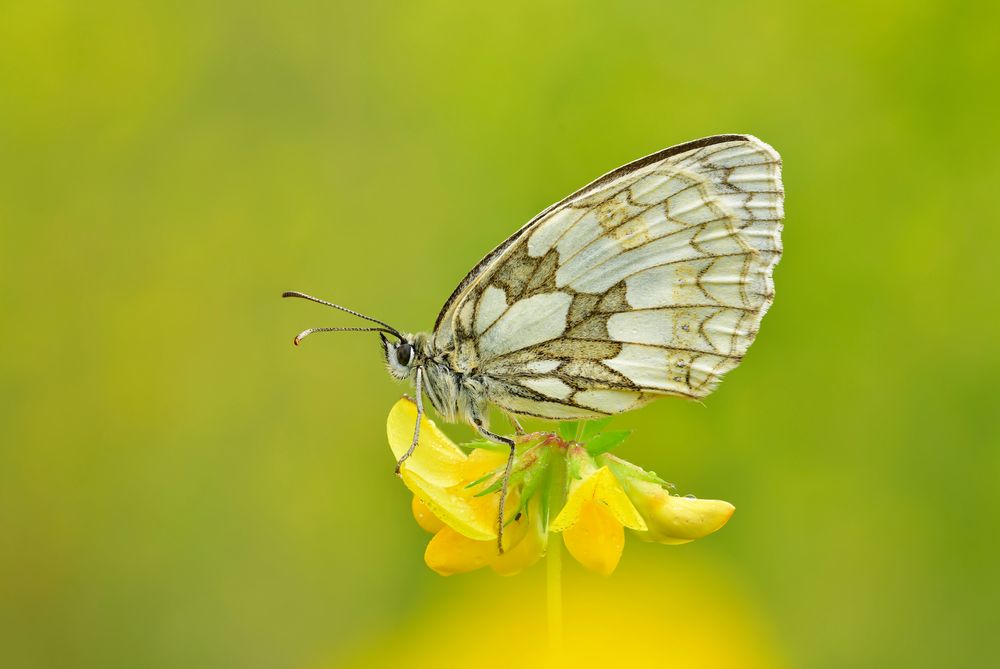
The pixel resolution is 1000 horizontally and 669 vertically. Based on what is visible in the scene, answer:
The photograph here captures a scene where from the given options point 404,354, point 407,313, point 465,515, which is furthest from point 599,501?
point 407,313

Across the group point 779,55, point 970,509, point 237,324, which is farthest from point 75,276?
point 970,509

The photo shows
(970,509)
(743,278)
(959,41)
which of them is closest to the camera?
(743,278)

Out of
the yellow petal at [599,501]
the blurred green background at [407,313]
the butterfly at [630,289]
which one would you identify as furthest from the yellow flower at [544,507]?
the blurred green background at [407,313]

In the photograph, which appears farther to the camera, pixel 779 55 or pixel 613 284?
pixel 779 55

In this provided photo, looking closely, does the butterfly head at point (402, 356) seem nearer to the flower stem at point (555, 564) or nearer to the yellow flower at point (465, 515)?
the yellow flower at point (465, 515)

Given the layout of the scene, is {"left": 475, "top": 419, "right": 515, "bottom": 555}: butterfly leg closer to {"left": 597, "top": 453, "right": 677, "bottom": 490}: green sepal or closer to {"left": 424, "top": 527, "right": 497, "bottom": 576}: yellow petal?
{"left": 424, "top": 527, "right": 497, "bottom": 576}: yellow petal

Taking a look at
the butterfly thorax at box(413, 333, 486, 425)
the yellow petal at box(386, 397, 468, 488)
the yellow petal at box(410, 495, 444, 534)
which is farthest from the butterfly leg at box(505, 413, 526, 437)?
the yellow petal at box(410, 495, 444, 534)

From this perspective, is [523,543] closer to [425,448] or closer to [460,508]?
[460,508]

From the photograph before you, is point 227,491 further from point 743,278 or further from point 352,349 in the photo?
point 743,278
